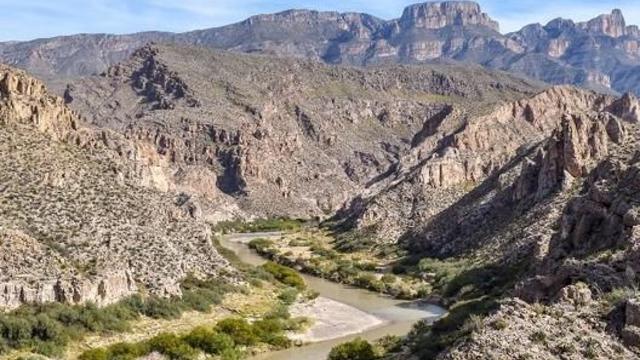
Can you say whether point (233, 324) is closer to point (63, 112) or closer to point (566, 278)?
point (566, 278)

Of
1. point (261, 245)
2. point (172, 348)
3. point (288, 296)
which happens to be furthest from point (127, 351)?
point (261, 245)

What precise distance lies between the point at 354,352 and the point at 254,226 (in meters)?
113

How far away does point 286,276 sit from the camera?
88.6 m

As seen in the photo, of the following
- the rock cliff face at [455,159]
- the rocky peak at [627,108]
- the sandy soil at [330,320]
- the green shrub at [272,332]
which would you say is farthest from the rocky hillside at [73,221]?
the rocky peak at [627,108]

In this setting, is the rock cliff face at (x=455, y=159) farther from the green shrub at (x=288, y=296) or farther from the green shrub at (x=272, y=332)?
→ the green shrub at (x=272, y=332)

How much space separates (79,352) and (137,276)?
13.6m

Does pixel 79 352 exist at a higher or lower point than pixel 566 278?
lower

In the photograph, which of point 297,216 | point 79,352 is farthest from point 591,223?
point 297,216

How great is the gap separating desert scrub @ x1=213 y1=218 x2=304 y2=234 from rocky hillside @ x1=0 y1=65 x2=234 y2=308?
2678 inches

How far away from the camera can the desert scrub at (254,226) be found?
158 meters

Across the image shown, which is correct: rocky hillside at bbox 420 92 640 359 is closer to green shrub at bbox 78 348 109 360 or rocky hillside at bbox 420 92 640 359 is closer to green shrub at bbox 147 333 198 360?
green shrub at bbox 147 333 198 360

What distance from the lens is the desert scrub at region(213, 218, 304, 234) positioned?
158m

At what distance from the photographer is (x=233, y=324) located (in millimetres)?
61312

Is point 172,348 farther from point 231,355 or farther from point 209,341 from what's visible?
point 231,355
